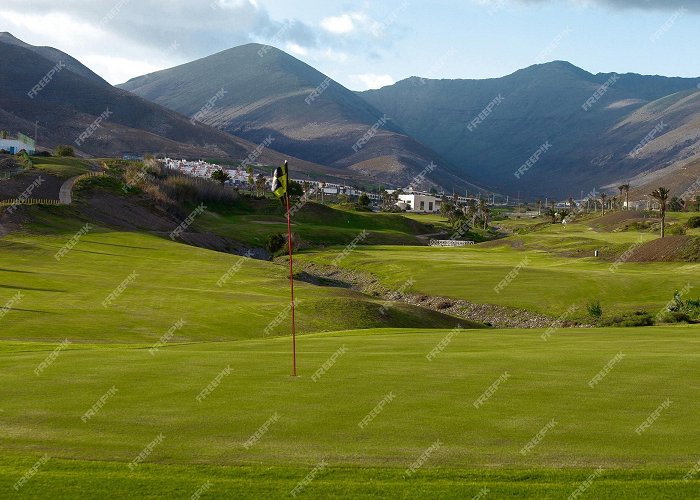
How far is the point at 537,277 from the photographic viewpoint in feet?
267

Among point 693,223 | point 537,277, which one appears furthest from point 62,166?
point 693,223

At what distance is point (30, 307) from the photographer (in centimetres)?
4425

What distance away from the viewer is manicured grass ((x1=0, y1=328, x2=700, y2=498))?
1298 cm

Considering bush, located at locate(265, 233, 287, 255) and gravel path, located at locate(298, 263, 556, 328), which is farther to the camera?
bush, located at locate(265, 233, 287, 255)

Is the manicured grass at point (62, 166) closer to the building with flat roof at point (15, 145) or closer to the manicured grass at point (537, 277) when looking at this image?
the building with flat roof at point (15, 145)

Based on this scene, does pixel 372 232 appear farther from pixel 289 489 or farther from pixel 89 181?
pixel 289 489

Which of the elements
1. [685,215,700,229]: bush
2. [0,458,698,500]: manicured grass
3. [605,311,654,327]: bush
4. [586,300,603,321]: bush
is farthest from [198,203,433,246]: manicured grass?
[0,458,698,500]: manicured grass

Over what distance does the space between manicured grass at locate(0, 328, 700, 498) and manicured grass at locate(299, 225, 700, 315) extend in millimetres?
47248

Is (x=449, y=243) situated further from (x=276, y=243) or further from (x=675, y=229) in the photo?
(x=276, y=243)

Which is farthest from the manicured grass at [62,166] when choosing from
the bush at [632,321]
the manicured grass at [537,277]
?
the bush at [632,321]

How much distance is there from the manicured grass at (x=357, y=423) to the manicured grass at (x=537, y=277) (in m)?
47.2

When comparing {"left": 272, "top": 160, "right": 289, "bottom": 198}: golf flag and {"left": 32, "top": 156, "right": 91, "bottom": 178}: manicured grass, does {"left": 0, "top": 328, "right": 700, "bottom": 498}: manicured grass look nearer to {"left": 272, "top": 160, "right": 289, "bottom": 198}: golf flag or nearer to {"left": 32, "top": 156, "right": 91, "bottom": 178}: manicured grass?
{"left": 272, "top": 160, "right": 289, "bottom": 198}: golf flag

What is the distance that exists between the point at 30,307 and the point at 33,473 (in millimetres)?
33717

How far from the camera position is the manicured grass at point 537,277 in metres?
71.5
